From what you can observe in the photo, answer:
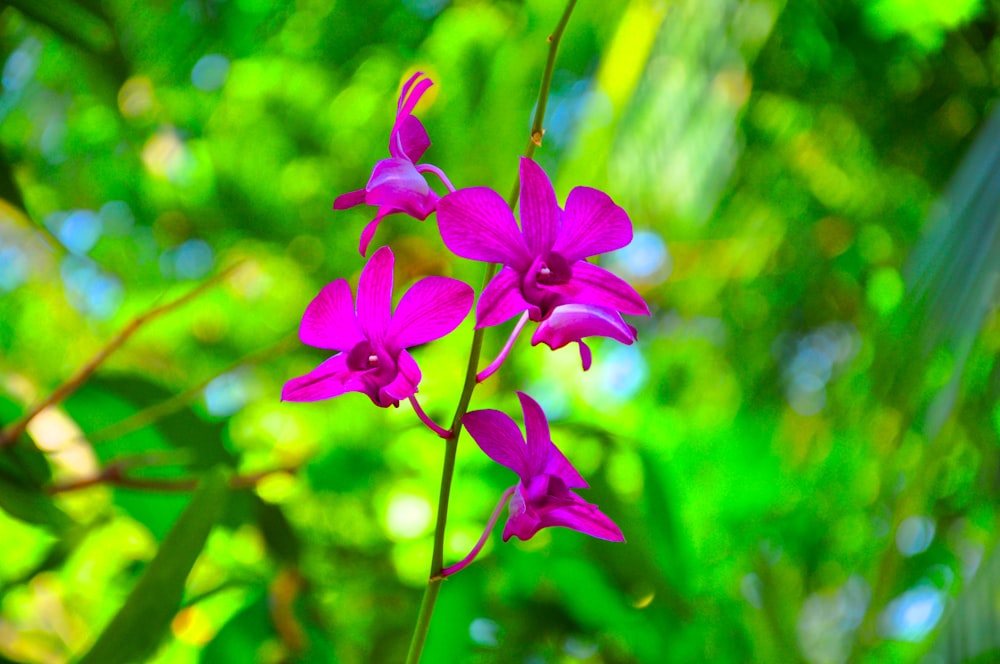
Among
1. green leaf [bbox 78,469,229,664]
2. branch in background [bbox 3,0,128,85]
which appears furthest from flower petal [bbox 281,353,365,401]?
branch in background [bbox 3,0,128,85]

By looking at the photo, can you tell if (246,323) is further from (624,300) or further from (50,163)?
(624,300)

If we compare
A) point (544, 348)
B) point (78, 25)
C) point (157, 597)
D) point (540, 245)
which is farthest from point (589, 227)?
point (544, 348)

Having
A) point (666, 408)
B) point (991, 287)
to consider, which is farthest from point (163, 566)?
point (666, 408)

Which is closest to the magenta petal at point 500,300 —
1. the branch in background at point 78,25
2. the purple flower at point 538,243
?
the purple flower at point 538,243

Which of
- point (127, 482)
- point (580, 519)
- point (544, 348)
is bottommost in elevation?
point (544, 348)

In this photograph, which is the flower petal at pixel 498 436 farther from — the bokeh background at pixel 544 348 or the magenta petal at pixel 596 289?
the bokeh background at pixel 544 348

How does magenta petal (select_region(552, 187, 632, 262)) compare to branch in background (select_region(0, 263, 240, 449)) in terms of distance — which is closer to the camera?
magenta petal (select_region(552, 187, 632, 262))

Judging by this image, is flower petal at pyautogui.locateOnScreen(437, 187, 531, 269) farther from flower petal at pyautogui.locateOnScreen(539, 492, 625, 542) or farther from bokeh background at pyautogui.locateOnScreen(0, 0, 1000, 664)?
bokeh background at pyautogui.locateOnScreen(0, 0, 1000, 664)

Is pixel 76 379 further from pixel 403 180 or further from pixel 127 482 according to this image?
pixel 403 180
